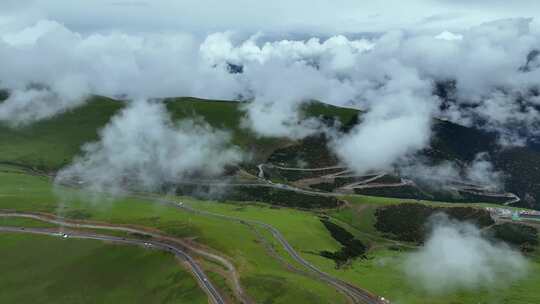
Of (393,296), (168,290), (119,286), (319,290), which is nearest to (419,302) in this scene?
(393,296)

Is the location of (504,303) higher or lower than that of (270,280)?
lower

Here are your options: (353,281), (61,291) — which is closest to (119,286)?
(61,291)

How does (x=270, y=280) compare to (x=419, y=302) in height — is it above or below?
above

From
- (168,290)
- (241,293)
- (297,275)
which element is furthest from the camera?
(297,275)

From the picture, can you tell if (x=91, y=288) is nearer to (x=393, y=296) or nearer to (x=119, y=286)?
(x=119, y=286)

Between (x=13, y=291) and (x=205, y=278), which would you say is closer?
(x=205, y=278)

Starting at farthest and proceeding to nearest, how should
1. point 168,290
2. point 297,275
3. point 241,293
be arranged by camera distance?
point 297,275 < point 168,290 < point 241,293

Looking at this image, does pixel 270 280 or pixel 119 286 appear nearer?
pixel 270 280

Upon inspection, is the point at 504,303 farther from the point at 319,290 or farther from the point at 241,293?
the point at 241,293
